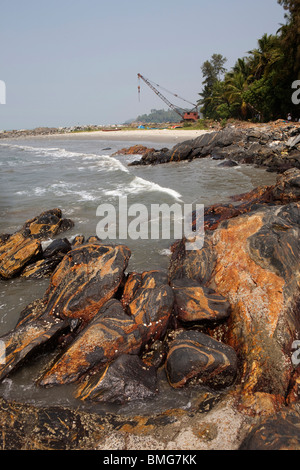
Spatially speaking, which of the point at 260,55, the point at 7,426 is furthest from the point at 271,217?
the point at 260,55

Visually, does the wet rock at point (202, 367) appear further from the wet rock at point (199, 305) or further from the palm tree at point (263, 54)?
the palm tree at point (263, 54)

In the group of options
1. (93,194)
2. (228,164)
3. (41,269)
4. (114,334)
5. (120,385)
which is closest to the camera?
(120,385)

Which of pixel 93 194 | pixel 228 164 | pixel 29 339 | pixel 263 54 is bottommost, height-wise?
pixel 29 339

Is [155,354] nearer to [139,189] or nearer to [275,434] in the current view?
[275,434]

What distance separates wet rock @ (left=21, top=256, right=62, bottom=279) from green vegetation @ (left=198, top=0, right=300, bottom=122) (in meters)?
35.9

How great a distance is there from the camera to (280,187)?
11.0 meters

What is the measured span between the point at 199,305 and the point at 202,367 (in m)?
1.13

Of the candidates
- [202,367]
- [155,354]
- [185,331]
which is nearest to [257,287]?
[185,331]

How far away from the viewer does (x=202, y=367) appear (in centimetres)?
379

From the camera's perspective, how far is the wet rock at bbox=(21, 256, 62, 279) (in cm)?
722

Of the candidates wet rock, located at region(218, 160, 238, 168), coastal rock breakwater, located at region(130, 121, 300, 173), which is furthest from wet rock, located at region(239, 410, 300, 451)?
wet rock, located at region(218, 160, 238, 168)

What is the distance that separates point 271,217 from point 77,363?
Result: 15.3ft

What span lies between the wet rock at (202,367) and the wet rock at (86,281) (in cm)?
182

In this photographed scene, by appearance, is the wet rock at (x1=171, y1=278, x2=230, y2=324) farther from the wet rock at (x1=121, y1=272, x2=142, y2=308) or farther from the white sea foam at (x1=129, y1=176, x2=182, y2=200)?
the white sea foam at (x1=129, y1=176, x2=182, y2=200)
